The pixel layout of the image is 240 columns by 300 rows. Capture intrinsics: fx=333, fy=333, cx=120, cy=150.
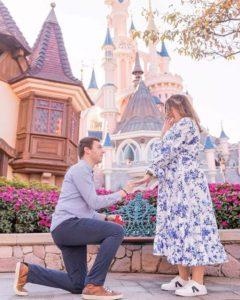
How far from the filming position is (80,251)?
3383 mm

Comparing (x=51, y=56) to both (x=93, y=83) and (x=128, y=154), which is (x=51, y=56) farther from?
(x=93, y=83)

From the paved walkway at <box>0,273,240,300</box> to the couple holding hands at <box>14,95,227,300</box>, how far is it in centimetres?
13

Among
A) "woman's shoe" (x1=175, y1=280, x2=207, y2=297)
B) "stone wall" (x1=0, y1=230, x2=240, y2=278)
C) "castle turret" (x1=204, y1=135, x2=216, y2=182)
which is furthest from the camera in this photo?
"castle turret" (x1=204, y1=135, x2=216, y2=182)

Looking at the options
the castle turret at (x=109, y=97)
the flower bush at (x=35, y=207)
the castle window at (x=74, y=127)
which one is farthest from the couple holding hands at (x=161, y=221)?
the castle turret at (x=109, y=97)

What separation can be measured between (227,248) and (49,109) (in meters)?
10.1

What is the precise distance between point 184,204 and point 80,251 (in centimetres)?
119

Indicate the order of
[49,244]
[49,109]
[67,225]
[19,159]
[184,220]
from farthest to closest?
[49,109] < [19,159] < [49,244] < [184,220] < [67,225]

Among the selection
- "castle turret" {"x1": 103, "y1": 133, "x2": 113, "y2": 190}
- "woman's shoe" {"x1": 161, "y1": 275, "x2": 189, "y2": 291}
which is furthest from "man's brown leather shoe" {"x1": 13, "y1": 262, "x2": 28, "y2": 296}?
"castle turret" {"x1": 103, "y1": 133, "x2": 113, "y2": 190}

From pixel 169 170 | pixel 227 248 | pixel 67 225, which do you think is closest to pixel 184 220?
pixel 169 170

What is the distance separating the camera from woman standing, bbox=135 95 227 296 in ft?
11.3

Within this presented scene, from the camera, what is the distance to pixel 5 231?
18.5 feet

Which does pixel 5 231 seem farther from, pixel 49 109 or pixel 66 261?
pixel 49 109

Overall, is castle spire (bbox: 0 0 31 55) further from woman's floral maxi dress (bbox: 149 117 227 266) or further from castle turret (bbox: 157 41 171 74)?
castle turret (bbox: 157 41 171 74)

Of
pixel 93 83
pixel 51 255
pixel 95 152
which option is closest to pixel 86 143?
pixel 95 152
